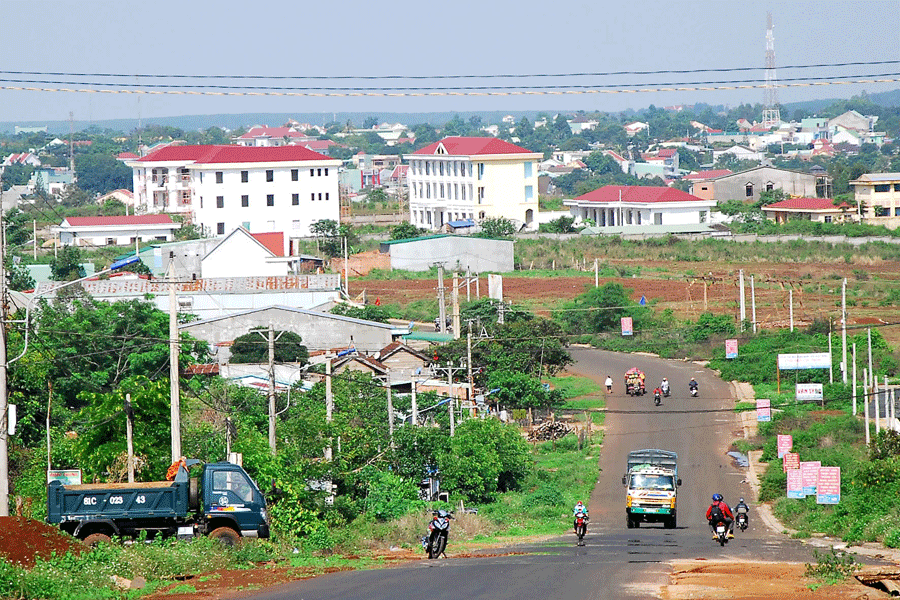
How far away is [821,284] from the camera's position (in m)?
71.4

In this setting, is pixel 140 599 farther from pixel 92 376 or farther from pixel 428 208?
pixel 428 208

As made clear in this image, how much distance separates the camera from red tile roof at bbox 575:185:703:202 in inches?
4045

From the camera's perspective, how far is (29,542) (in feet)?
55.8

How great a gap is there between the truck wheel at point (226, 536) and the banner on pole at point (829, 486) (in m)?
15.9

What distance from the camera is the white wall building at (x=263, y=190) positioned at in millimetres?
97125

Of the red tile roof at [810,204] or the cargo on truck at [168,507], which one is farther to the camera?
the red tile roof at [810,204]

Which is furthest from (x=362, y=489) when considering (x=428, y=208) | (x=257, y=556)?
(x=428, y=208)

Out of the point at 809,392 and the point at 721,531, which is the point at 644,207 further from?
the point at 721,531

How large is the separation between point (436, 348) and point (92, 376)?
14.0 m

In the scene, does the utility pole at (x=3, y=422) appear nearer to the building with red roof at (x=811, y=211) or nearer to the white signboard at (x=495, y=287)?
the white signboard at (x=495, y=287)

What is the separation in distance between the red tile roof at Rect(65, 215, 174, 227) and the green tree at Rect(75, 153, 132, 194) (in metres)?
85.4

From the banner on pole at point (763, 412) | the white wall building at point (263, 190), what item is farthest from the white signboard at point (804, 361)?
the white wall building at point (263, 190)

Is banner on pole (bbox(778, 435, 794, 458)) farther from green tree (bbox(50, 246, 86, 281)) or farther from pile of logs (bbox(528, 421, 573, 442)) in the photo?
green tree (bbox(50, 246, 86, 281))

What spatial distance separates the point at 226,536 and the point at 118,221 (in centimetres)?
7558
